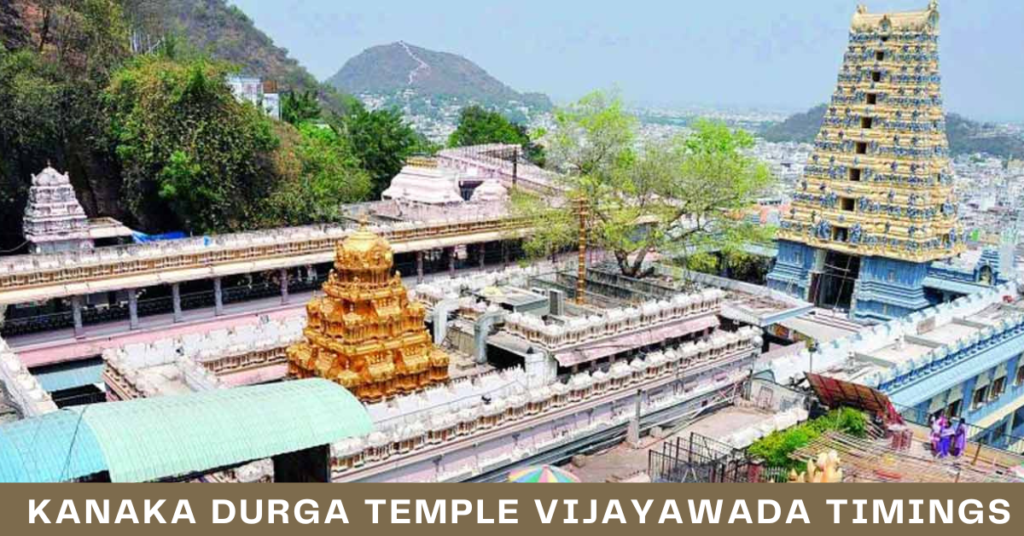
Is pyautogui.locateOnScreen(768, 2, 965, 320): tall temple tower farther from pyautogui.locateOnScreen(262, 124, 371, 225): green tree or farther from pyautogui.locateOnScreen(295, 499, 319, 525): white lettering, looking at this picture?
pyautogui.locateOnScreen(295, 499, 319, 525): white lettering

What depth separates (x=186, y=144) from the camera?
35.3m

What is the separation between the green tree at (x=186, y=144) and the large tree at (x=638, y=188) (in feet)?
40.8

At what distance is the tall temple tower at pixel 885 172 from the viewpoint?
31.8m

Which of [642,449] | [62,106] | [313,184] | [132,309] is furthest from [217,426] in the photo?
[62,106]

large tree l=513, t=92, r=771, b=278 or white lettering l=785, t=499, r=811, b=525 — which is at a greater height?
large tree l=513, t=92, r=771, b=278

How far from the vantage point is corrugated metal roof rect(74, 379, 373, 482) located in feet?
39.1

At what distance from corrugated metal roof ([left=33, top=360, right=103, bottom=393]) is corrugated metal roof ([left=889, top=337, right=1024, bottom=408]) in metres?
22.7

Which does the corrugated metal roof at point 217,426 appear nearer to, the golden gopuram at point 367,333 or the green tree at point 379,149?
the golden gopuram at point 367,333

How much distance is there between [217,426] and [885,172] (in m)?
27.3

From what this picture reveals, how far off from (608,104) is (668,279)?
7.35 metres

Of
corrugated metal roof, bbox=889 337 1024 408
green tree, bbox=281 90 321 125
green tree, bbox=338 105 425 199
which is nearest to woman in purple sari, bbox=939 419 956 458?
corrugated metal roof, bbox=889 337 1024 408

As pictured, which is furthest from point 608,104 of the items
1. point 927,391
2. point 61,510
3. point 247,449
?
point 61,510

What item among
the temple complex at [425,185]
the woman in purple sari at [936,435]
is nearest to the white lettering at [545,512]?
the woman in purple sari at [936,435]

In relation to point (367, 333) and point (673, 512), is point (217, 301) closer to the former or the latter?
point (367, 333)
